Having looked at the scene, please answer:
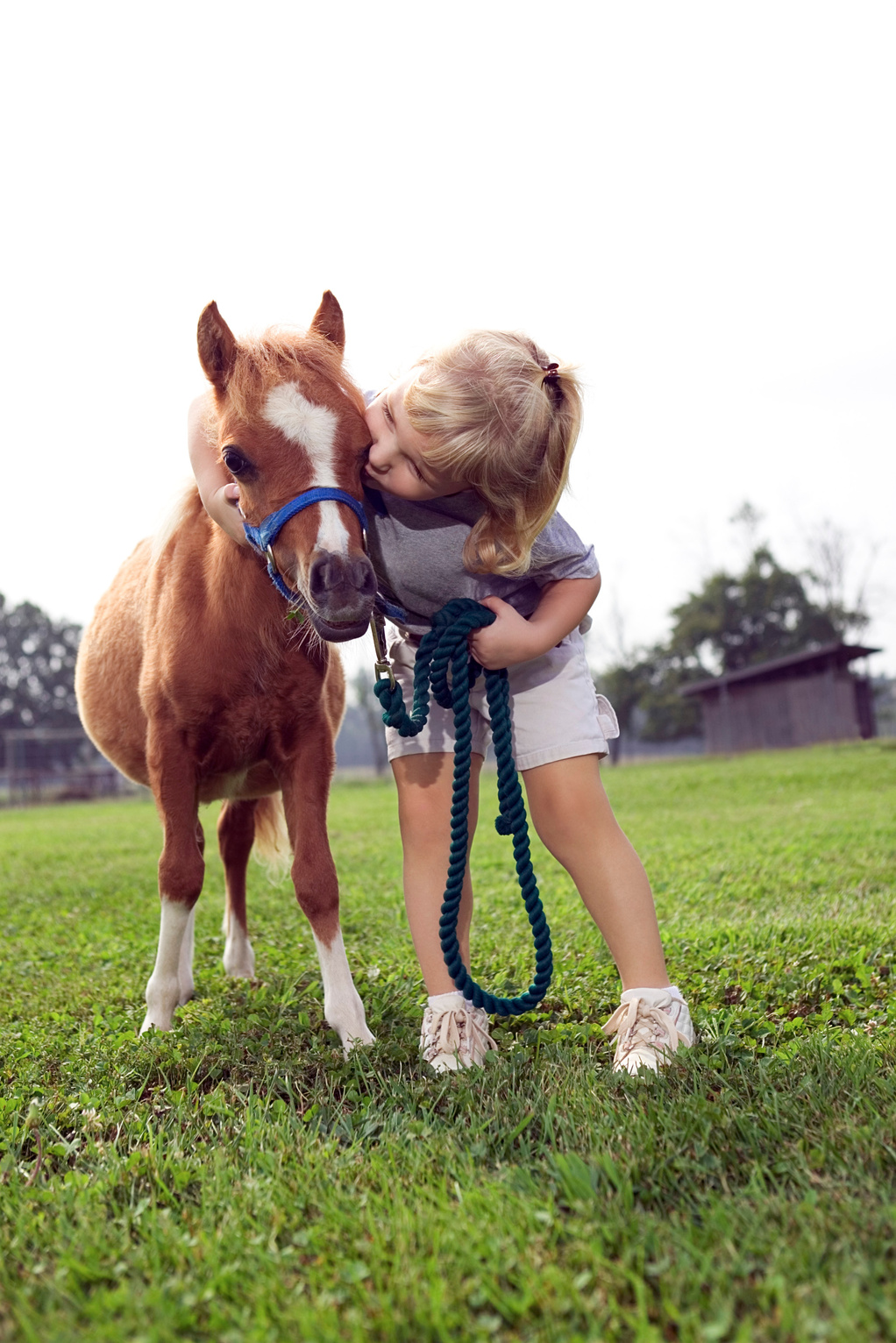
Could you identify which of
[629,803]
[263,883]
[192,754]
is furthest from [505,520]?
[629,803]

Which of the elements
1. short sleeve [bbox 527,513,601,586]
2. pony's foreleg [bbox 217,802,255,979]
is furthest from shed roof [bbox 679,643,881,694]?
short sleeve [bbox 527,513,601,586]

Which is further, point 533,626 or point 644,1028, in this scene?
point 533,626

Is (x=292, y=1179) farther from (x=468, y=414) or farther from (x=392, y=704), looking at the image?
(x=468, y=414)

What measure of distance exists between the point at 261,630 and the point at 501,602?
758 millimetres

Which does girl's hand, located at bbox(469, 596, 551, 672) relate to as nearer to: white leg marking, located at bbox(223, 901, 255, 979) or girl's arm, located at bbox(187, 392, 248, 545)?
girl's arm, located at bbox(187, 392, 248, 545)

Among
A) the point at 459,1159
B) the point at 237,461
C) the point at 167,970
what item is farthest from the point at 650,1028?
the point at 237,461

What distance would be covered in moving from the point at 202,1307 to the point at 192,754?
1.88 metres

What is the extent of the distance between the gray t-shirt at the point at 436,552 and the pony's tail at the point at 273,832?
1781mm

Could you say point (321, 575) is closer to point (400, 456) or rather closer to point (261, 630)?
point (400, 456)

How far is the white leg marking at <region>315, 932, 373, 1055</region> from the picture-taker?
9.18 feet

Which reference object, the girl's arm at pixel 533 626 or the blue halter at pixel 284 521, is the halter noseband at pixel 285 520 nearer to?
the blue halter at pixel 284 521

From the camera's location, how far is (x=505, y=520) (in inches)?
104

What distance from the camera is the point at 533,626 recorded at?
2660 millimetres

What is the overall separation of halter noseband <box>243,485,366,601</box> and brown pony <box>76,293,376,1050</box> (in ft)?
0.07
